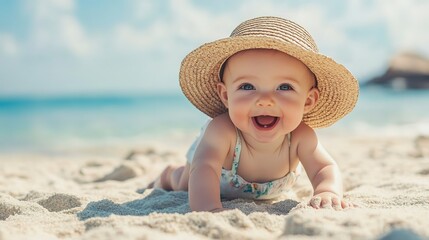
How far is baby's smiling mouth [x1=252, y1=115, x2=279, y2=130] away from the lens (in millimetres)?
2748

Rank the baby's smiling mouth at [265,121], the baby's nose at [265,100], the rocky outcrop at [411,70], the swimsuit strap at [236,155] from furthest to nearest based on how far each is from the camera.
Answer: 1. the rocky outcrop at [411,70]
2. the swimsuit strap at [236,155]
3. the baby's smiling mouth at [265,121]
4. the baby's nose at [265,100]

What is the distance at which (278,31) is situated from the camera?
9.16 feet

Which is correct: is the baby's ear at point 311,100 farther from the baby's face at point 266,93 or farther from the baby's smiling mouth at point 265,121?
the baby's smiling mouth at point 265,121

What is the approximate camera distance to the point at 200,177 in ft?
8.77

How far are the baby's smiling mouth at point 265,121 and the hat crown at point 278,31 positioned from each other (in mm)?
420

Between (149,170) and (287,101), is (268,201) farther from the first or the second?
(149,170)

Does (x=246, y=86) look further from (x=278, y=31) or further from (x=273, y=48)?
(x=278, y=31)

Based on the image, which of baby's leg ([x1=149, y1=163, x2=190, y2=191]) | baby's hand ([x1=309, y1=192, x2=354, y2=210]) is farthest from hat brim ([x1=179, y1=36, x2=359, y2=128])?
baby's hand ([x1=309, y1=192, x2=354, y2=210])

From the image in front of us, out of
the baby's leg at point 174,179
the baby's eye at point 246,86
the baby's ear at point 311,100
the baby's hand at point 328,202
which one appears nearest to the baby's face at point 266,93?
the baby's eye at point 246,86

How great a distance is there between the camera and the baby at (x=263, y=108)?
8.77 ft

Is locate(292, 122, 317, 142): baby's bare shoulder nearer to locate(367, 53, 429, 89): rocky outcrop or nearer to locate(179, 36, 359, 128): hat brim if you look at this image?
locate(179, 36, 359, 128): hat brim

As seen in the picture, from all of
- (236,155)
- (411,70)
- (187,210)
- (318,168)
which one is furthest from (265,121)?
(411,70)

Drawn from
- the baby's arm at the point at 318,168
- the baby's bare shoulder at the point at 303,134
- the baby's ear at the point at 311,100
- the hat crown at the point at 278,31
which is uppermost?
the hat crown at the point at 278,31

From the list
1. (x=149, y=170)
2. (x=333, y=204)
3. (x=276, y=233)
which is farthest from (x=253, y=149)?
(x=149, y=170)
